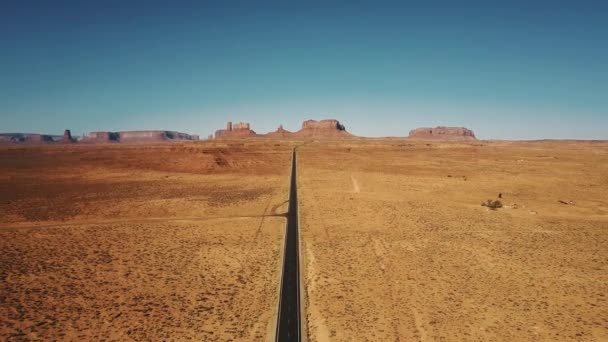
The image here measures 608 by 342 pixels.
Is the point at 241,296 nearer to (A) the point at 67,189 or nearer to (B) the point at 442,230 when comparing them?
(B) the point at 442,230

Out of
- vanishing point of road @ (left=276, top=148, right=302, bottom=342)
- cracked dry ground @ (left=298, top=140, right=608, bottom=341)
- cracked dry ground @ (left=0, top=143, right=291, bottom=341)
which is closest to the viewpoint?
vanishing point of road @ (left=276, top=148, right=302, bottom=342)

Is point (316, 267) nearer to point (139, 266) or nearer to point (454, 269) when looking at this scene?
point (454, 269)

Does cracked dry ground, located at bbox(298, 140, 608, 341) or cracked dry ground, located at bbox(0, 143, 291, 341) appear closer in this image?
cracked dry ground, located at bbox(298, 140, 608, 341)

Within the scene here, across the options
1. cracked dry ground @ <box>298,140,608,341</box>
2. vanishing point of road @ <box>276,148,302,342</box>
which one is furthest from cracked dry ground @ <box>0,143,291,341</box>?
cracked dry ground @ <box>298,140,608,341</box>

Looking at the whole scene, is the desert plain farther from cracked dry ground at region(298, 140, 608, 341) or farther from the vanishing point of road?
the vanishing point of road

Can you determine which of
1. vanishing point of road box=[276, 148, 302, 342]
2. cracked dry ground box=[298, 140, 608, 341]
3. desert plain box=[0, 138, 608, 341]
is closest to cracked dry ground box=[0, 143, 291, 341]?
desert plain box=[0, 138, 608, 341]

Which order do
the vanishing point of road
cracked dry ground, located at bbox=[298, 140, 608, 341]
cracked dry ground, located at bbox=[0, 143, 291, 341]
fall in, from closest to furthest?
1. the vanishing point of road
2. cracked dry ground, located at bbox=[298, 140, 608, 341]
3. cracked dry ground, located at bbox=[0, 143, 291, 341]

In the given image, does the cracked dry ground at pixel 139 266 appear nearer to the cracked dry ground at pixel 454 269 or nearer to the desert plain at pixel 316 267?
the desert plain at pixel 316 267

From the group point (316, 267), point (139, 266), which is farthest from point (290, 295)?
point (139, 266)
